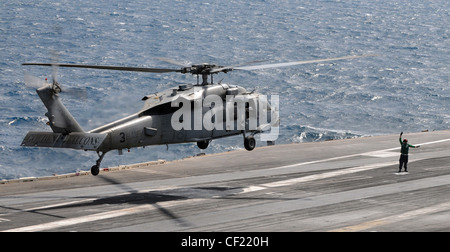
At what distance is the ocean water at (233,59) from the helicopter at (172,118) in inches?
45.9

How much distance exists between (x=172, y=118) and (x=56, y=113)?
518cm

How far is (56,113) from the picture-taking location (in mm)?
23422

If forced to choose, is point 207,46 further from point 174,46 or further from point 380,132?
point 380,132

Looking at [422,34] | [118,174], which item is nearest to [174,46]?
[422,34]

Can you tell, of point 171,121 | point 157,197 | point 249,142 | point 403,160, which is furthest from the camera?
point 403,160

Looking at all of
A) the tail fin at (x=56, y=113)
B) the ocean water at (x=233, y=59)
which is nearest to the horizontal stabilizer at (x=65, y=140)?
the tail fin at (x=56, y=113)

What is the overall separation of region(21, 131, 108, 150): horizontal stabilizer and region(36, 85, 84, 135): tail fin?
23 centimetres

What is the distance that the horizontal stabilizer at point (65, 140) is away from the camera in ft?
76.9

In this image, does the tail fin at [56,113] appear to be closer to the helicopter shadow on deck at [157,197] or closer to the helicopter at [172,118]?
the helicopter at [172,118]

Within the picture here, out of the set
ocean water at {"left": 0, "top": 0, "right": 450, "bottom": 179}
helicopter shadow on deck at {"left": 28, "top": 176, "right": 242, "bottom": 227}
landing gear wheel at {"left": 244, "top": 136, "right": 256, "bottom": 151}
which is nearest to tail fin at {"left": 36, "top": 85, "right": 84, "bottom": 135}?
ocean water at {"left": 0, "top": 0, "right": 450, "bottom": 179}

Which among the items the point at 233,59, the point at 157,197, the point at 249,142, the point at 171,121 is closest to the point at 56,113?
the point at 171,121

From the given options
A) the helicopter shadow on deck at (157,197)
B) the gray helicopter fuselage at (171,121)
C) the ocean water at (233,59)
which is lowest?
the helicopter shadow on deck at (157,197)

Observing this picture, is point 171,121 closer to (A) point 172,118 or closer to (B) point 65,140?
(A) point 172,118

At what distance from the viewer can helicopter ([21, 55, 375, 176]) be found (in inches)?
925
